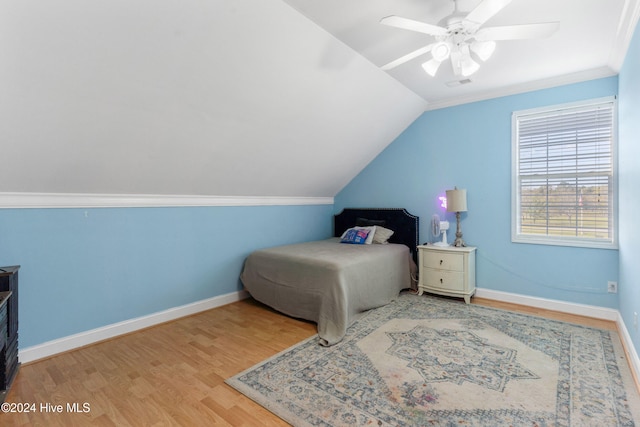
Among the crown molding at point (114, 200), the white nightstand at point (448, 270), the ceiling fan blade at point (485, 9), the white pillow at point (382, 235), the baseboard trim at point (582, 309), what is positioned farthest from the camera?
the white pillow at point (382, 235)

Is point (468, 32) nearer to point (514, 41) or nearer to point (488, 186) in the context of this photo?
point (514, 41)

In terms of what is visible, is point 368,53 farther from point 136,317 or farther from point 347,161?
point 136,317

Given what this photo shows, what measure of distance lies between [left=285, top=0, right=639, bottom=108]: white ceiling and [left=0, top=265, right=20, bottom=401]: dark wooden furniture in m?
2.61

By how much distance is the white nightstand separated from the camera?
363 cm

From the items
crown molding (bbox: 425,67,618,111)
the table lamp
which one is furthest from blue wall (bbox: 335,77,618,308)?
the table lamp

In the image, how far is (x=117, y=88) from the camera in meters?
2.09

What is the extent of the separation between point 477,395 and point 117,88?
299 cm

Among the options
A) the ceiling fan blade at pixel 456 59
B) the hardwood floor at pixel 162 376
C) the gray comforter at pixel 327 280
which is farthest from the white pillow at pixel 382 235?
the ceiling fan blade at pixel 456 59

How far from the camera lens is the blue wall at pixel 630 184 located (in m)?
2.18

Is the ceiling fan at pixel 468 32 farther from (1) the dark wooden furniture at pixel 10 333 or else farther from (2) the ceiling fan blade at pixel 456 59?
(1) the dark wooden furniture at pixel 10 333

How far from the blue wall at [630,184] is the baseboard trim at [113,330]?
3.66 m

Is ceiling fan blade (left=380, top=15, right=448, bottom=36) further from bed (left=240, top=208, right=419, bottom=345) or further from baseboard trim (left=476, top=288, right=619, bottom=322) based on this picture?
baseboard trim (left=476, top=288, right=619, bottom=322)

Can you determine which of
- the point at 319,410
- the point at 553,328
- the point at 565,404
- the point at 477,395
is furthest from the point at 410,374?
the point at 553,328

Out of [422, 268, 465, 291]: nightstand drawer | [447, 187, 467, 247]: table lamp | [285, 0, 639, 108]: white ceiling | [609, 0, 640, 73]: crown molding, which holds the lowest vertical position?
[422, 268, 465, 291]: nightstand drawer
